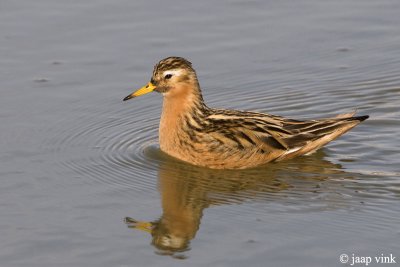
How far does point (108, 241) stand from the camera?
41.3ft

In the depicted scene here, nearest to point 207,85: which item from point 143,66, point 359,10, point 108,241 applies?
point 143,66

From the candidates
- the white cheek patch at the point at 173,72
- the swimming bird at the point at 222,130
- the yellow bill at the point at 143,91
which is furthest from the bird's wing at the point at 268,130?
the yellow bill at the point at 143,91

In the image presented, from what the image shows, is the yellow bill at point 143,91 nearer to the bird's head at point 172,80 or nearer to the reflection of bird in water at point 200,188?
the bird's head at point 172,80

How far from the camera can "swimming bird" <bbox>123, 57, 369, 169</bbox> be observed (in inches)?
617

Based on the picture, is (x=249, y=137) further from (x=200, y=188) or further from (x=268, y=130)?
(x=200, y=188)

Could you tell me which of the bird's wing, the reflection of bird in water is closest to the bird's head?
the bird's wing

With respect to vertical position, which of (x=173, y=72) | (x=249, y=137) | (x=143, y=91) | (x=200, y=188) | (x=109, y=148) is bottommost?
(x=200, y=188)

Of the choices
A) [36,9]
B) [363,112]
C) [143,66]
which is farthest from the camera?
[36,9]

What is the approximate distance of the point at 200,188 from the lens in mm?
14648

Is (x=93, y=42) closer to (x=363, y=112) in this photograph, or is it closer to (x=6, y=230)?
(x=363, y=112)

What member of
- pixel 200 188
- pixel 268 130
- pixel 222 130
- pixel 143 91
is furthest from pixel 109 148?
pixel 268 130

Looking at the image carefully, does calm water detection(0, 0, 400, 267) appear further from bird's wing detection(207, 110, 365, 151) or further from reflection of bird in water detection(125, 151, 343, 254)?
bird's wing detection(207, 110, 365, 151)

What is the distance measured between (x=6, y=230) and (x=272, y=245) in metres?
3.19

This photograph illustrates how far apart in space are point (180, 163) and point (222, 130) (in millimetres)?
794
